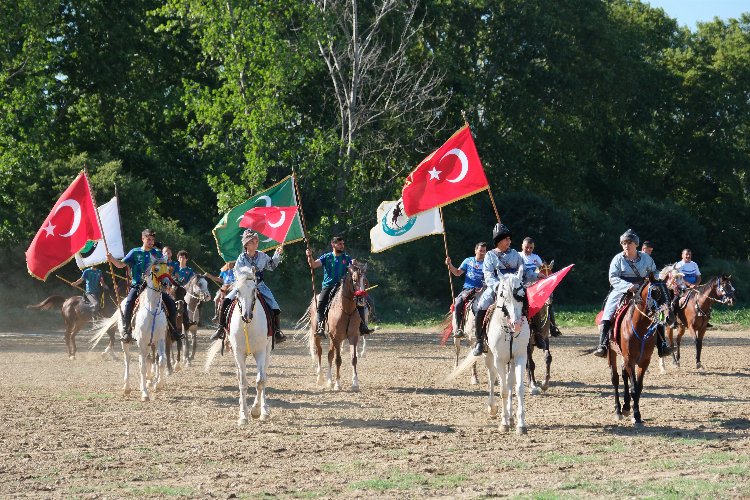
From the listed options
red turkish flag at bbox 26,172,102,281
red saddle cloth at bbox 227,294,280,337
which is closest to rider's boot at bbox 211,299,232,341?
red saddle cloth at bbox 227,294,280,337

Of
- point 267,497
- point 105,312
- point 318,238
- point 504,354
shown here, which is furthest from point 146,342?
point 318,238

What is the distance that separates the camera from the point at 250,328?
15008 millimetres

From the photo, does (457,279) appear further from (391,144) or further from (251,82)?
(251,82)

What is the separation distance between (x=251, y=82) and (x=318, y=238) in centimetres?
618

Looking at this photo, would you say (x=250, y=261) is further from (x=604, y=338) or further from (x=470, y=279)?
(x=604, y=338)

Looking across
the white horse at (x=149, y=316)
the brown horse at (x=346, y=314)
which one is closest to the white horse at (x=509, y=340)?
the brown horse at (x=346, y=314)

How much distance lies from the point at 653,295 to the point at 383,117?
102ft

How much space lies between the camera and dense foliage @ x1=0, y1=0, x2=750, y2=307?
130ft

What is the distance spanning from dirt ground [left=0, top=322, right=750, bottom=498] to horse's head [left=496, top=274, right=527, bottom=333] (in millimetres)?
1407

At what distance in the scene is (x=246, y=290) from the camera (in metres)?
14.8

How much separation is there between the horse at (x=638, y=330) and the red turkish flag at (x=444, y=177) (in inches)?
153

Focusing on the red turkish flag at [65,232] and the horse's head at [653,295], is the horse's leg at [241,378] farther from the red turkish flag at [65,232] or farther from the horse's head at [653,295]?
the horse's head at [653,295]

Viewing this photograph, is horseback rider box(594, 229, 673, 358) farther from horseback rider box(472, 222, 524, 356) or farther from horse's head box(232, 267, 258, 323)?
horse's head box(232, 267, 258, 323)

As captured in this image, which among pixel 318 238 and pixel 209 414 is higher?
pixel 318 238
